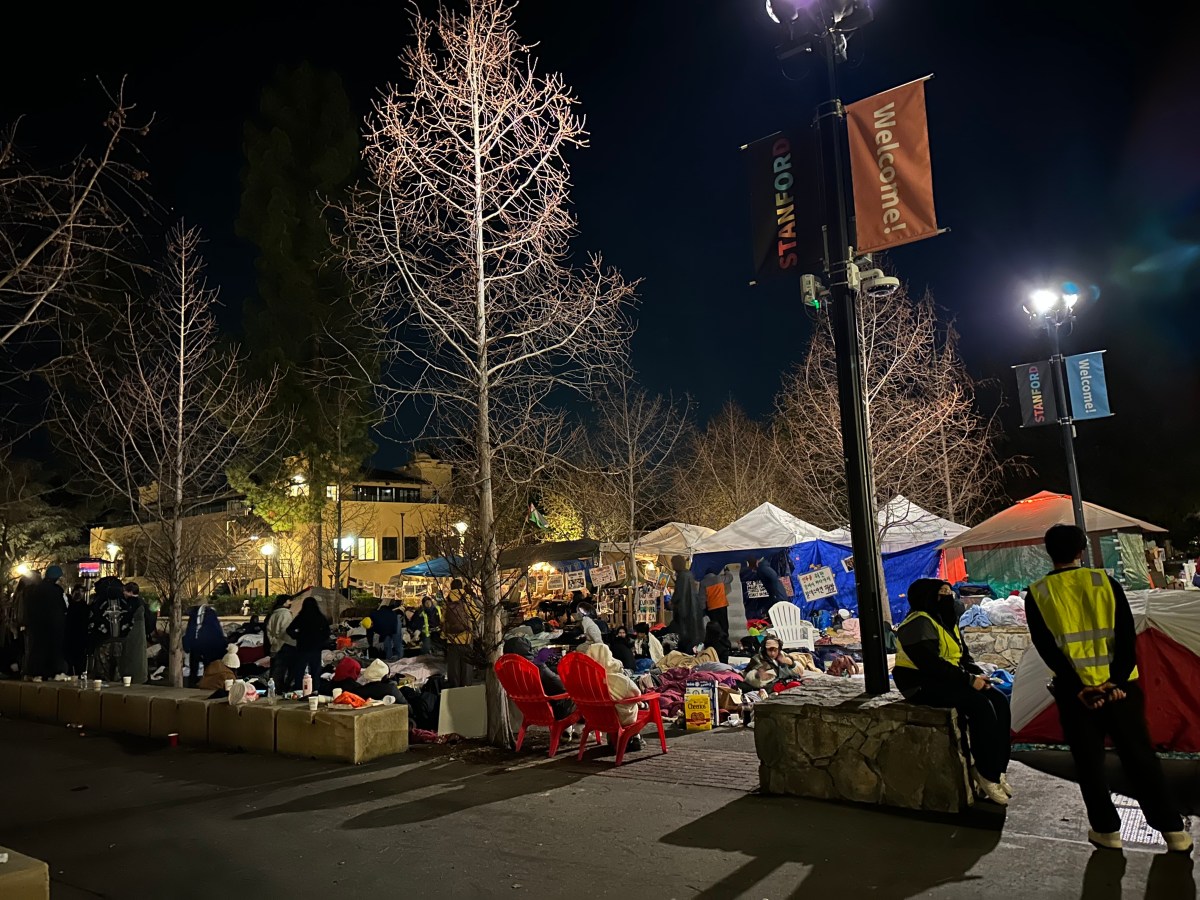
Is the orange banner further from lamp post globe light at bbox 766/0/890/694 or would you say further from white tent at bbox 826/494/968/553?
white tent at bbox 826/494/968/553

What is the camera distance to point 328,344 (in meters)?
29.1

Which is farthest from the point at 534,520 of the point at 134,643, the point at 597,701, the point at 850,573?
the point at 850,573

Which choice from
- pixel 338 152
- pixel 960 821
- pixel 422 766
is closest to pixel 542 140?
pixel 422 766

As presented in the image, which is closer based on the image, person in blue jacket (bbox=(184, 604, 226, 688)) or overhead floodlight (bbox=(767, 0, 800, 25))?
overhead floodlight (bbox=(767, 0, 800, 25))

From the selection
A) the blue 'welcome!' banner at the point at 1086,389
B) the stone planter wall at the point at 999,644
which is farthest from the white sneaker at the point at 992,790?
the blue 'welcome!' banner at the point at 1086,389

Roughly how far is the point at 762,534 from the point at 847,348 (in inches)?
594

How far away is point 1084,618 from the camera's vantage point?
4.73 metres

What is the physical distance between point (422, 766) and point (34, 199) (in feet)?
17.6

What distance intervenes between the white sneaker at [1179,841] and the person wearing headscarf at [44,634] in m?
13.2

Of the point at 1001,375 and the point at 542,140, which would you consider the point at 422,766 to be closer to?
the point at 542,140

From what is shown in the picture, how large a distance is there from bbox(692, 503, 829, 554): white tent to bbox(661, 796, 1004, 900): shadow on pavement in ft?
50.1

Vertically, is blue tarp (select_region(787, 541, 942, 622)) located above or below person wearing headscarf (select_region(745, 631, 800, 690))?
above

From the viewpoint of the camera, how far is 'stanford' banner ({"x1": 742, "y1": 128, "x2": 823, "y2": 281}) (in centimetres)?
679

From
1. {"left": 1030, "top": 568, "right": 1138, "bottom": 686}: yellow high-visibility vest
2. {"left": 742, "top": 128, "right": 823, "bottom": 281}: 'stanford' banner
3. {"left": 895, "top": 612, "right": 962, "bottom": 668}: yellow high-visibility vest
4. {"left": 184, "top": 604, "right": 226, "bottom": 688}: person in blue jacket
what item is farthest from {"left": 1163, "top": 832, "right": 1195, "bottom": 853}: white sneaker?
{"left": 184, "top": 604, "right": 226, "bottom": 688}: person in blue jacket
